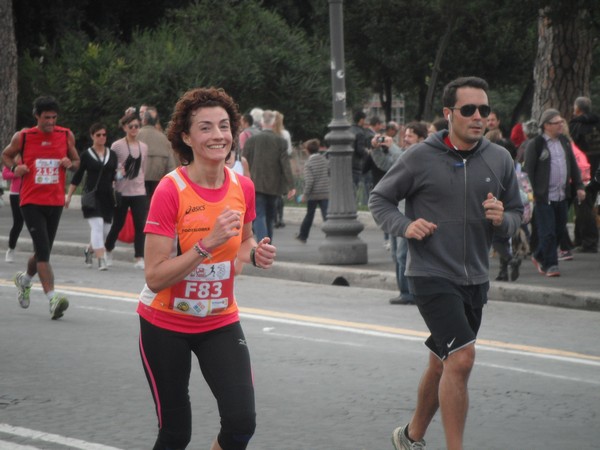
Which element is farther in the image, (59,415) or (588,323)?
(588,323)

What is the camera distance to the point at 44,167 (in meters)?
11.1

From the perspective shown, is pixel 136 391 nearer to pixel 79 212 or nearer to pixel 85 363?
pixel 85 363

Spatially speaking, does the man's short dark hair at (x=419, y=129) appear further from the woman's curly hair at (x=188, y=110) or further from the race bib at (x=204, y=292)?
the race bib at (x=204, y=292)

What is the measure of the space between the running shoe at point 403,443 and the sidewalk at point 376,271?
20.1 ft

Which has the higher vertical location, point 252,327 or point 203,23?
point 203,23

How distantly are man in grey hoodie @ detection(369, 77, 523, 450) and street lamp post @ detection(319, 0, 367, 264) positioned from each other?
8.68 m

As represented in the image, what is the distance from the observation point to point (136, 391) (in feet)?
25.6

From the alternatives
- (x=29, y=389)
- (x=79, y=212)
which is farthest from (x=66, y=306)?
(x=79, y=212)

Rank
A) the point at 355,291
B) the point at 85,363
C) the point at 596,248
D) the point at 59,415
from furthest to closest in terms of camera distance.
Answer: the point at 596,248 → the point at 355,291 → the point at 85,363 → the point at 59,415

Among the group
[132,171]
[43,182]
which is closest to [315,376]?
[43,182]

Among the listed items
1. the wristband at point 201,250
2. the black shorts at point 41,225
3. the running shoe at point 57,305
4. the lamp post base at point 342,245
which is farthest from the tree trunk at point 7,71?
the wristband at point 201,250

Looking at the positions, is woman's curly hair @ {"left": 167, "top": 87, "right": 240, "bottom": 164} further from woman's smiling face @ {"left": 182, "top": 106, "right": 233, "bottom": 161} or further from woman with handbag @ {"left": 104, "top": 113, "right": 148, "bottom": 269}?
woman with handbag @ {"left": 104, "top": 113, "right": 148, "bottom": 269}

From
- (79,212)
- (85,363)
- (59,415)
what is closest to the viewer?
(59,415)

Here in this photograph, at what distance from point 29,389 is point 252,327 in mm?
2930
